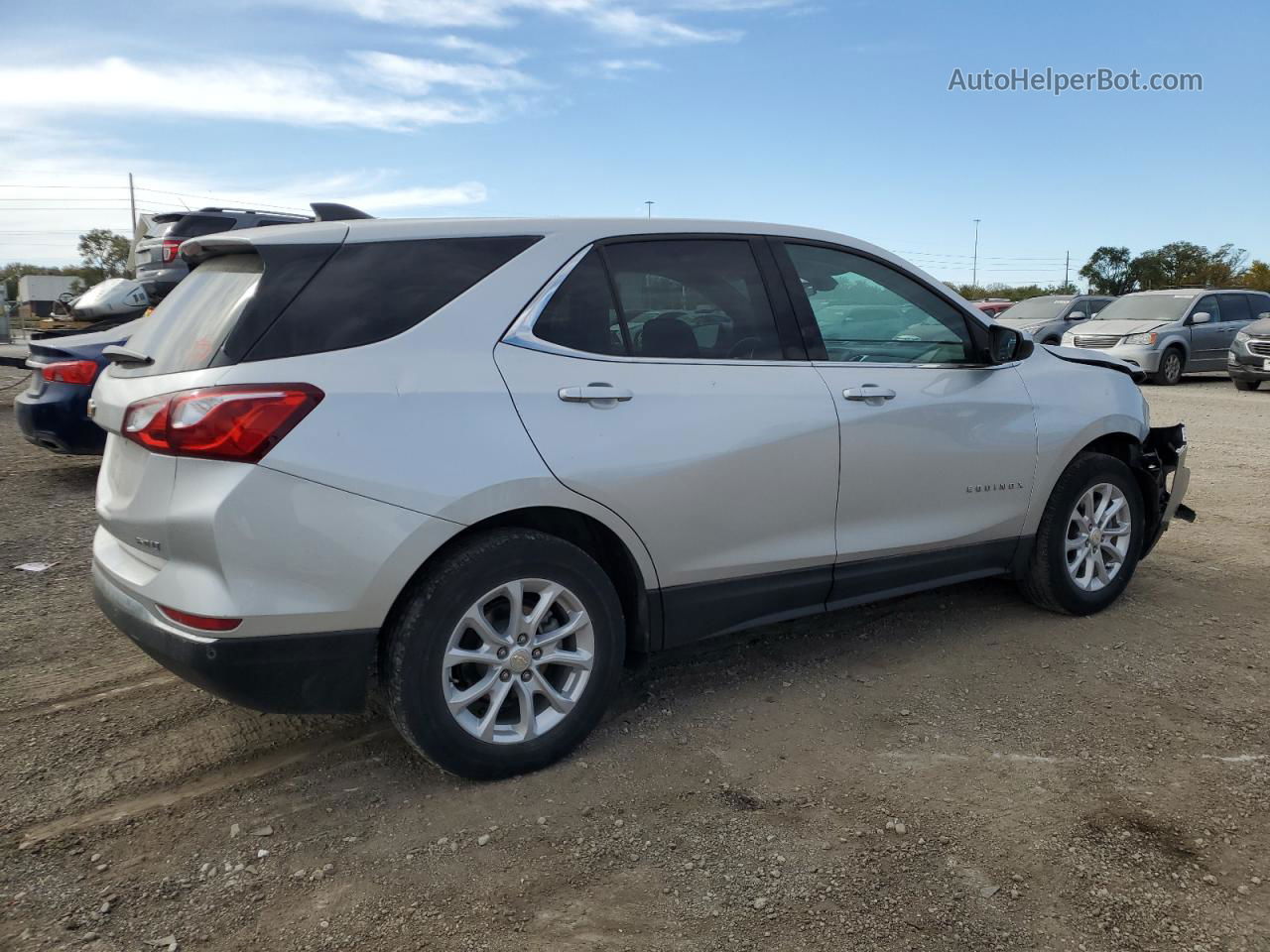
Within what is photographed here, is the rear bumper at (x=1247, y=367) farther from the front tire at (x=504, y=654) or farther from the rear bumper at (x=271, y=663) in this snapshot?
the rear bumper at (x=271, y=663)

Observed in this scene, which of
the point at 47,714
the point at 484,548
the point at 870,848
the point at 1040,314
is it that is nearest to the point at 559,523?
the point at 484,548

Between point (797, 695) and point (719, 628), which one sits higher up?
point (719, 628)

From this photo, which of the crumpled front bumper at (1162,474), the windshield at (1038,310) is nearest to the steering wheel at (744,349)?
the crumpled front bumper at (1162,474)

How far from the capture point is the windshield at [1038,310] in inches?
865

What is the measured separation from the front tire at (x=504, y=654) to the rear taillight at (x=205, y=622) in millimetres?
452

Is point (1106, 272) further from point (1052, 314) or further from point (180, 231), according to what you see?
point (180, 231)

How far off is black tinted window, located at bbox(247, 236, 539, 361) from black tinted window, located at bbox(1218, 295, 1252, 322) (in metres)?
19.3

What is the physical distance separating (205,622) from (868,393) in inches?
96.8

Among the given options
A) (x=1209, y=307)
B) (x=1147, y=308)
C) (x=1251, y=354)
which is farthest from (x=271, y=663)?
(x=1209, y=307)

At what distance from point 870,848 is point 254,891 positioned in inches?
65.7

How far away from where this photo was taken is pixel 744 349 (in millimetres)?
3691

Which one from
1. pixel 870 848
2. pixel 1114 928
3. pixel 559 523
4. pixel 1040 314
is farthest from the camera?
pixel 1040 314

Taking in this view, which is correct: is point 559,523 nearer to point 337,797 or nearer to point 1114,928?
point 337,797

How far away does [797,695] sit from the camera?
12.9ft
